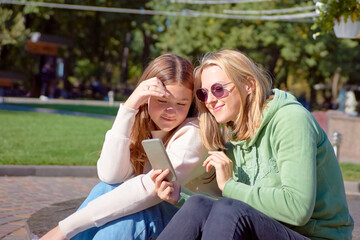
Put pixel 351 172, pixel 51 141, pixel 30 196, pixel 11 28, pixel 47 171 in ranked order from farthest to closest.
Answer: pixel 11 28 < pixel 51 141 < pixel 351 172 < pixel 47 171 < pixel 30 196

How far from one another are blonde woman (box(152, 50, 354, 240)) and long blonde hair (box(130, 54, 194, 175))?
21cm

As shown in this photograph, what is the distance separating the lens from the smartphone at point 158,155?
280 centimetres

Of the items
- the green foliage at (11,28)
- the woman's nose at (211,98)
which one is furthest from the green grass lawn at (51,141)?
the green foliage at (11,28)

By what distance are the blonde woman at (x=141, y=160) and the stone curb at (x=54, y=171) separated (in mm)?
4922

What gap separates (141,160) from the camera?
3.39 metres

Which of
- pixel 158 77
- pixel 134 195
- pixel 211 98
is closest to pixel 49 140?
pixel 158 77

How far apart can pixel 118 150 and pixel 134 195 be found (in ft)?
0.96

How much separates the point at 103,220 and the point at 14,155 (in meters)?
6.15

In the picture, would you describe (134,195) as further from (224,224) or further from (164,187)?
(224,224)

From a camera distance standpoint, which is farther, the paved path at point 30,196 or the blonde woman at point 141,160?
the paved path at point 30,196

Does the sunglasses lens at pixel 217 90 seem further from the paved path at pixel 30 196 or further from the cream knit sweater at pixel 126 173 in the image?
the paved path at pixel 30 196

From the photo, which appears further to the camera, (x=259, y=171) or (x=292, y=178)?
(x=259, y=171)

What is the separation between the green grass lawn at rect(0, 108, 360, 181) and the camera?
8.88 metres

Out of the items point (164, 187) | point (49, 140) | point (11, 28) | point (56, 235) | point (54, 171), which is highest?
point (164, 187)
